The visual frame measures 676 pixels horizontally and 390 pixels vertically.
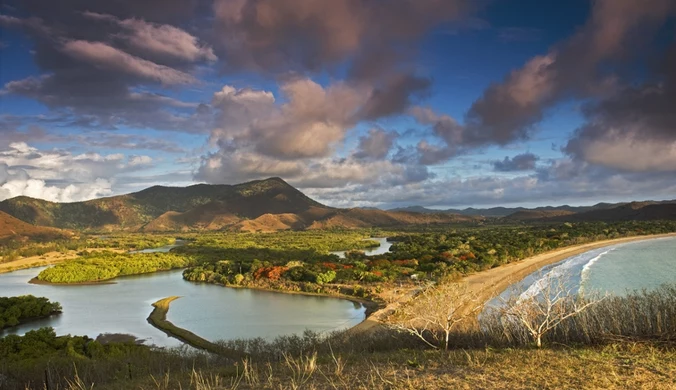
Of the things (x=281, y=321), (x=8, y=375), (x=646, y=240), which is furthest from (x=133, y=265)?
(x=646, y=240)

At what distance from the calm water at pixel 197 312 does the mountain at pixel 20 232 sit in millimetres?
87910

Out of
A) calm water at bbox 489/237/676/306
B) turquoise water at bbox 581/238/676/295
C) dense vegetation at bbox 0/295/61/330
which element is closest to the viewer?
dense vegetation at bbox 0/295/61/330

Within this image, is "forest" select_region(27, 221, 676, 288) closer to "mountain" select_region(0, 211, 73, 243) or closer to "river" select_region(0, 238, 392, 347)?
"river" select_region(0, 238, 392, 347)

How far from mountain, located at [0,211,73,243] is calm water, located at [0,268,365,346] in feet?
288

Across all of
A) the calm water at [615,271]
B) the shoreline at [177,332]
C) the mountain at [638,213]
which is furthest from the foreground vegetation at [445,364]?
the mountain at [638,213]

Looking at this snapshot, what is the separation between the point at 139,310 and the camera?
47.7m

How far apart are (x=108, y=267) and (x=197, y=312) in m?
39.0

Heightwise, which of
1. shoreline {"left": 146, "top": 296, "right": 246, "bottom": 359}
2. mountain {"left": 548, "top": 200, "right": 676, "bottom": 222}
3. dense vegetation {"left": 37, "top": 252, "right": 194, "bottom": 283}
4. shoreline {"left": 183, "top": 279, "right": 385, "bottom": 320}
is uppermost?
mountain {"left": 548, "top": 200, "right": 676, "bottom": 222}

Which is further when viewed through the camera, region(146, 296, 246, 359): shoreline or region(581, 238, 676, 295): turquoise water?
region(581, 238, 676, 295): turquoise water

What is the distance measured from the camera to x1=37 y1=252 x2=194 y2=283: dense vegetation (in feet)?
232

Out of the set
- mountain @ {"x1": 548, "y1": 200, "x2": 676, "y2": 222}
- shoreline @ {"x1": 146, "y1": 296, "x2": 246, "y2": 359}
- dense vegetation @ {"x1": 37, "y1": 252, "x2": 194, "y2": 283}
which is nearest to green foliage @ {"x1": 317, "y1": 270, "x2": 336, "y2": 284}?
shoreline @ {"x1": 146, "y1": 296, "x2": 246, "y2": 359}

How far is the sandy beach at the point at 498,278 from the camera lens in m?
37.6

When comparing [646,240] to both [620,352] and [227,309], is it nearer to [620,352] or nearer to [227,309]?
[227,309]

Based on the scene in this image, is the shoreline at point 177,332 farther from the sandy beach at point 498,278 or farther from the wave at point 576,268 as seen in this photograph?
the wave at point 576,268
